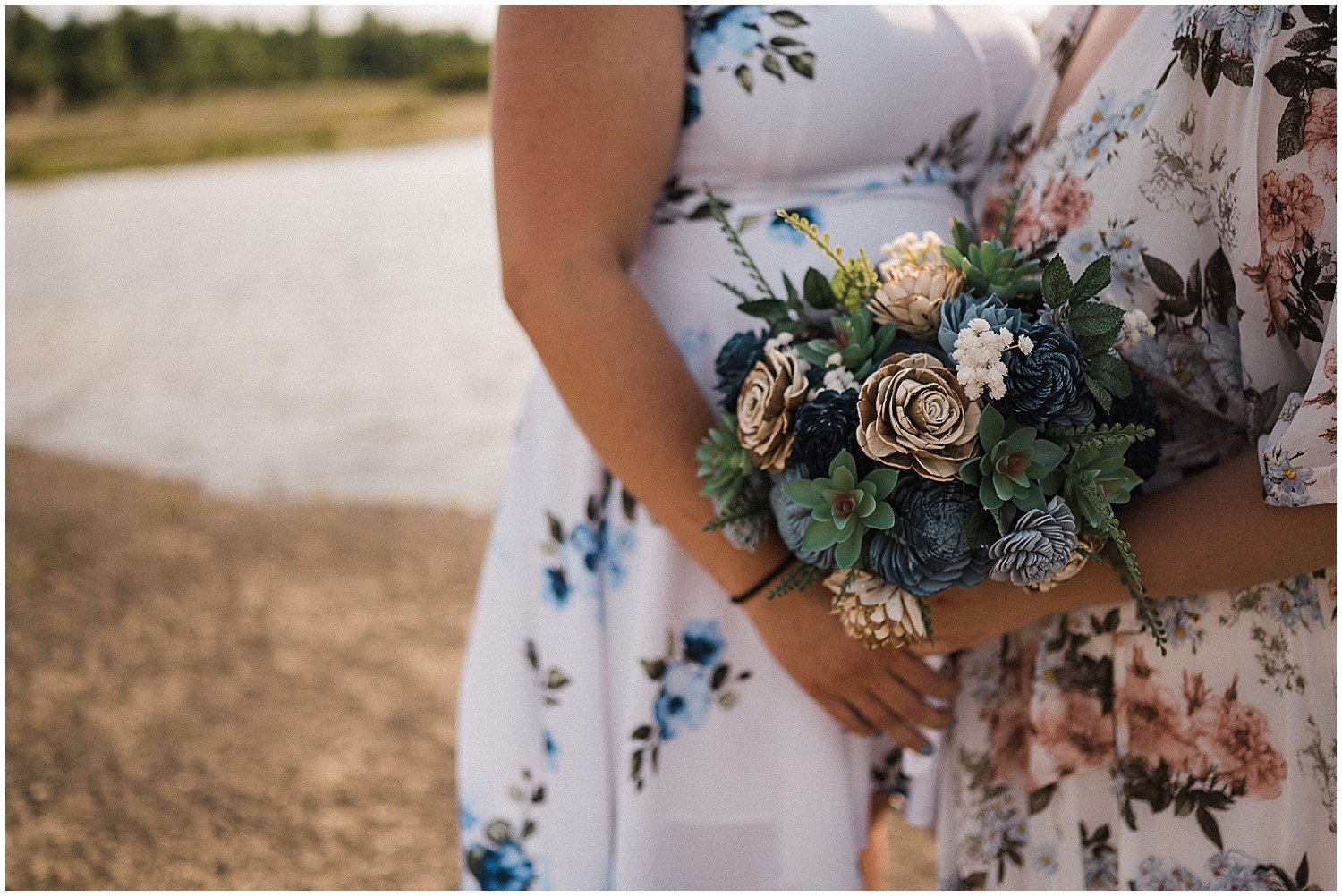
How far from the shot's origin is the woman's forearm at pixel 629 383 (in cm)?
129

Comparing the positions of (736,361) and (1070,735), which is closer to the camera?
(736,361)

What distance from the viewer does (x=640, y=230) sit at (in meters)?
1.35

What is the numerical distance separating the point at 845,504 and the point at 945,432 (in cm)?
13

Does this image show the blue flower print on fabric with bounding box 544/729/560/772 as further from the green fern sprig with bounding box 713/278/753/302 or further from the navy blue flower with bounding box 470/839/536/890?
the green fern sprig with bounding box 713/278/753/302

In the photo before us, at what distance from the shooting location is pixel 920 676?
4.57 feet

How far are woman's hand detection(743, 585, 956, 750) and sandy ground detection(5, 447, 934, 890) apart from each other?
4.68 ft

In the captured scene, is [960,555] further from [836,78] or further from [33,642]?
[33,642]

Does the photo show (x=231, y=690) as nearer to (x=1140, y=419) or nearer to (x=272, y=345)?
(x=1140, y=419)

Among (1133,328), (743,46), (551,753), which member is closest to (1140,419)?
(1133,328)

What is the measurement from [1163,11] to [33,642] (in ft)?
12.1

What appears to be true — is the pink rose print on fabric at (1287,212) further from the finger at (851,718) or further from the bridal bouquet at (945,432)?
the finger at (851,718)

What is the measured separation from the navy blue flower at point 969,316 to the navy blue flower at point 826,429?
4.3 inches

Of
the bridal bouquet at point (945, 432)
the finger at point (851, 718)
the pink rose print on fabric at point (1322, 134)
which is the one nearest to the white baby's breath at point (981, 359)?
the bridal bouquet at point (945, 432)

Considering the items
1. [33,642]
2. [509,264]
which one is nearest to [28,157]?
[33,642]
